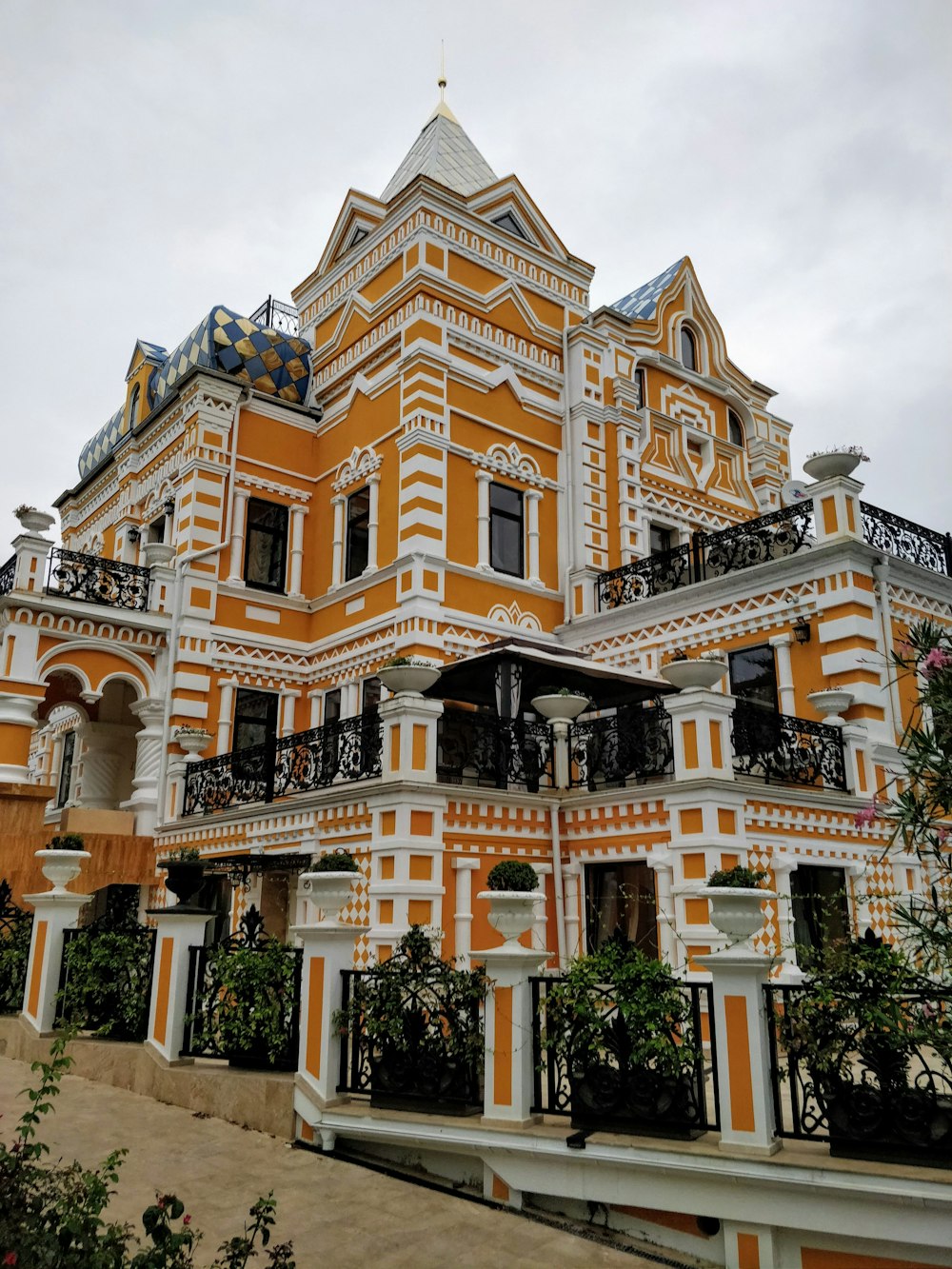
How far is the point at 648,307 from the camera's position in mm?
20641

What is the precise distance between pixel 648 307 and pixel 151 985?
647 inches

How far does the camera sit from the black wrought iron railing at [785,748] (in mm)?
11945

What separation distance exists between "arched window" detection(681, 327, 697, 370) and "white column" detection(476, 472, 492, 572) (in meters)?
6.55

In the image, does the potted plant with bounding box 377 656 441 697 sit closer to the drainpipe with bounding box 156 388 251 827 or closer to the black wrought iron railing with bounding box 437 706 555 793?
the black wrought iron railing with bounding box 437 706 555 793

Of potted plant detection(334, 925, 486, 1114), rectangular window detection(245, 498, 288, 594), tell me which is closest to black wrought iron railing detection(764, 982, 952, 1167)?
potted plant detection(334, 925, 486, 1114)

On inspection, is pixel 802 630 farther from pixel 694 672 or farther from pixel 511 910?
pixel 511 910

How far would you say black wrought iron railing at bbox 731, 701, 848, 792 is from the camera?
11945mm

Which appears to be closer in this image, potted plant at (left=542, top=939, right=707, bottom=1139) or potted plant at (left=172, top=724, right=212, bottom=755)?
potted plant at (left=542, top=939, right=707, bottom=1139)

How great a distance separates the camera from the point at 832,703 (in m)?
13.0

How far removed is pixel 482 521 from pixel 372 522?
188 centimetres

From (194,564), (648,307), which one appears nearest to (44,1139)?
(194,564)

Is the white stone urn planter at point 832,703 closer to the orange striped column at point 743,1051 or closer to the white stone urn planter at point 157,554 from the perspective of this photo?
the orange striped column at point 743,1051

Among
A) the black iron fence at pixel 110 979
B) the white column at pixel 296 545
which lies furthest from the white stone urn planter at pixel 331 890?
the white column at pixel 296 545

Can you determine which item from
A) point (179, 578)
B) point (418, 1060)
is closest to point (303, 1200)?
point (418, 1060)
